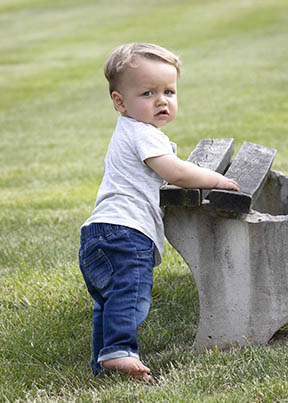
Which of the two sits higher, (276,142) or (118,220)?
(118,220)

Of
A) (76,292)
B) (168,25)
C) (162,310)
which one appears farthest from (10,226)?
(168,25)

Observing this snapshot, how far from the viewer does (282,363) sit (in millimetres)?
3010

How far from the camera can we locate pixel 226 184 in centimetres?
318

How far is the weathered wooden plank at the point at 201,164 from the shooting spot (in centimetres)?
319

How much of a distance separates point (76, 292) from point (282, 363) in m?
1.50

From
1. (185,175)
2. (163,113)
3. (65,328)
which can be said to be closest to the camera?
(185,175)

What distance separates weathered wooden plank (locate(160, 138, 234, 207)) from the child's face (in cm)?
35

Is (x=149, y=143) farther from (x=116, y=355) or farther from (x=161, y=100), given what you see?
(x=116, y=355)

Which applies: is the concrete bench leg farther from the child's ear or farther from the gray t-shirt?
the child's ear

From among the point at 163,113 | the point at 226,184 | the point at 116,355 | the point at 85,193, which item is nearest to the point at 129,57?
the point at 163,113

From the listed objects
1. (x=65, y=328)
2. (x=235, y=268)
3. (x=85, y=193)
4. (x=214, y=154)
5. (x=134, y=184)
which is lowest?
(x=85, y=193)

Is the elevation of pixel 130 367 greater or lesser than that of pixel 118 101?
lesser

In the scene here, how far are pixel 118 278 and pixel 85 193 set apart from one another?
3917 millimetres

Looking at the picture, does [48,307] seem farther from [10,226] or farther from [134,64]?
[10,226]
